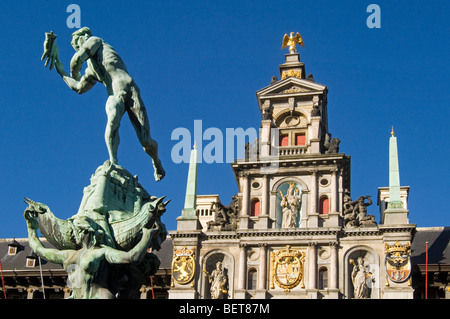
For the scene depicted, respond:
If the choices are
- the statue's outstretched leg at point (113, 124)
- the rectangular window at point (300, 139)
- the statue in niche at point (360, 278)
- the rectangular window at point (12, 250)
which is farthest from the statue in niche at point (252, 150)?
the statue's outstretched leg at point (113, 124)

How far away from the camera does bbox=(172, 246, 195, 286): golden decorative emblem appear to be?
44.4 m

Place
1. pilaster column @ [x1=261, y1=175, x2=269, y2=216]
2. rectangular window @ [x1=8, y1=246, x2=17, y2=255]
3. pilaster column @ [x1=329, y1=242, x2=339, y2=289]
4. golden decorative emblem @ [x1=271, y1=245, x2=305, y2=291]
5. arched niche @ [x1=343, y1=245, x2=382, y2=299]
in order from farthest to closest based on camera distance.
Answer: rectangular window @ [x1=8, y1=246, x2=17, y2=255], pilaster column @ [x1=261, y1=175, x2=269, y2=216], golden decorative emblem @ [x1=271, y1=245, x2=305, y2=291], pilaster column @ [x1=329, y1=242, x2=339, y2=289], arched niche @ [x1=343, y1=245, x2=382, y2=299]

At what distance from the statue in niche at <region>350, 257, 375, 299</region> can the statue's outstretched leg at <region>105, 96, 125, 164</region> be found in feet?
99.5

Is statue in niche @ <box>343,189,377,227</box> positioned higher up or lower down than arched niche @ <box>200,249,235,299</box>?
higher up

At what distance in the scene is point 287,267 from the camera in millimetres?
43812

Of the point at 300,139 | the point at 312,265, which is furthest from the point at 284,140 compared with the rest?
the point at 312,265

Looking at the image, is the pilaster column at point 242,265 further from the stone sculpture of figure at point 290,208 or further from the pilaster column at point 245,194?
the stone sculpture of figure at point 290,208

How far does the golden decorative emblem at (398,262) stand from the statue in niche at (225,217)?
9680mm

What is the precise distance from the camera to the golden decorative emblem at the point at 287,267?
142 ft

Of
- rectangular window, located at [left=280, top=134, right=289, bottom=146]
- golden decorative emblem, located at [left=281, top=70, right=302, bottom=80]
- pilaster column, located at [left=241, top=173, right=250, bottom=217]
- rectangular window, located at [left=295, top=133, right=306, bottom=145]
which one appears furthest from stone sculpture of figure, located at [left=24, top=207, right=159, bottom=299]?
golden decorative emblem, located at [left=281, top=70, right=302, bottom=80]

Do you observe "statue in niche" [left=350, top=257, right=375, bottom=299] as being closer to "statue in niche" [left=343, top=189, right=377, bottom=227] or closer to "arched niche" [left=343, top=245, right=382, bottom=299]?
"arched niche" [left=343, top=245, right=382, bottom=299]

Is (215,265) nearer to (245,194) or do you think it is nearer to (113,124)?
(245,194)
